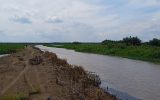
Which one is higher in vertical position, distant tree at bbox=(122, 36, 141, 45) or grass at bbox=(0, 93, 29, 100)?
distant tree at bbox=(122, 36, 141, 45)

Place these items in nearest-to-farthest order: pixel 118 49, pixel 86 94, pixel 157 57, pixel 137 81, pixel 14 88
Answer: pixel 86 94, pixel 14 88, pixel 137 81, pixel 157 57, pixel 118 49

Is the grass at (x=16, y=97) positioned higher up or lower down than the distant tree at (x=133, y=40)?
lower down

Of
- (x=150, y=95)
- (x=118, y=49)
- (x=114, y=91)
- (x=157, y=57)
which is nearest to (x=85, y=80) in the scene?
(x=114, y=91)

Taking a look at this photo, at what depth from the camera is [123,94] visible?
2298cm

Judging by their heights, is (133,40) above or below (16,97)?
above

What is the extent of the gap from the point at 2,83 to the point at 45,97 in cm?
638

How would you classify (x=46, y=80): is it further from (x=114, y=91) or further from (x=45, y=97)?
(x=45, y=97)

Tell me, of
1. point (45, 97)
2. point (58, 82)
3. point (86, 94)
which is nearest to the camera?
point (45, 97)

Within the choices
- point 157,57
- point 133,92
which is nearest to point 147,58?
point 157,57

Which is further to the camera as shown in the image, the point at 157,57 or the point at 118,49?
the point at 118,49

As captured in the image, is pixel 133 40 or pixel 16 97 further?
pixel 133 40

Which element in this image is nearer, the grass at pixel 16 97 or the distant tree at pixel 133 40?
the grass at pixel 16 97

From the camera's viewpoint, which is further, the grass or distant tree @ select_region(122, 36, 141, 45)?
distant tree @ select_region(122, 36, 141, 45)

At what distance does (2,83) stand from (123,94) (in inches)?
307
